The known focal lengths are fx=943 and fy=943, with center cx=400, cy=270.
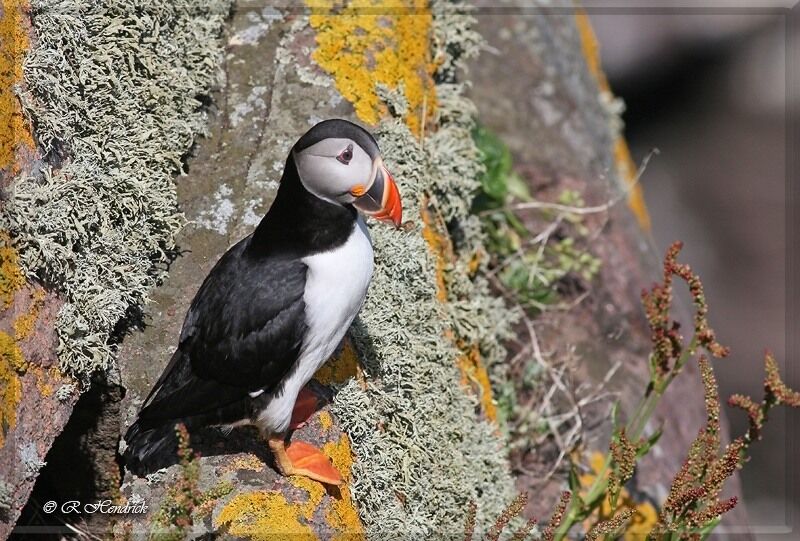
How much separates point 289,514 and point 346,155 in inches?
49.6

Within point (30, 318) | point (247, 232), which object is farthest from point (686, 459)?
point (30, 318)

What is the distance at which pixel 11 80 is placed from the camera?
324 cm

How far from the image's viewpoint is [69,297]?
10.8 ft

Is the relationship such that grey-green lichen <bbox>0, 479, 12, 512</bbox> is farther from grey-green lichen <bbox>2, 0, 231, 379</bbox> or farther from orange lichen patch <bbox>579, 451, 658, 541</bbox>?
orange lichen patch <bbox>579, 451, 658, 541</bbox>

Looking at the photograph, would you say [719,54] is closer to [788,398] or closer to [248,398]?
[788,398]

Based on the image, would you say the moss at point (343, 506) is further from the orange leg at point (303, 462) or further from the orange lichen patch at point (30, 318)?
the orange lichen patch at point (30, 318)

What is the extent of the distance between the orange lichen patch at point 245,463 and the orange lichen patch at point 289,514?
0.15 metres

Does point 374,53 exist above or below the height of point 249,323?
above

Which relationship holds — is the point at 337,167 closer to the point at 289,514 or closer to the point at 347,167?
the point at 347,167

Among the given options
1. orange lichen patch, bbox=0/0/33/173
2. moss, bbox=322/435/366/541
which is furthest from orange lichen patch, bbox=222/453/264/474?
orange lichen patch, bbox=0/0/33/173

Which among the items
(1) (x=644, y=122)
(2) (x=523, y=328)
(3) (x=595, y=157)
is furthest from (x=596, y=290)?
(1) (x=644, y=122)

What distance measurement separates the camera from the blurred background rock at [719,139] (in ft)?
31.1

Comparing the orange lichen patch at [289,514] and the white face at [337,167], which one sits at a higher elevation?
the white face at [337,167]

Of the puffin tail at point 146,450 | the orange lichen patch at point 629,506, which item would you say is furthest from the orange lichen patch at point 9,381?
the orange lichen patch at point 629,506
